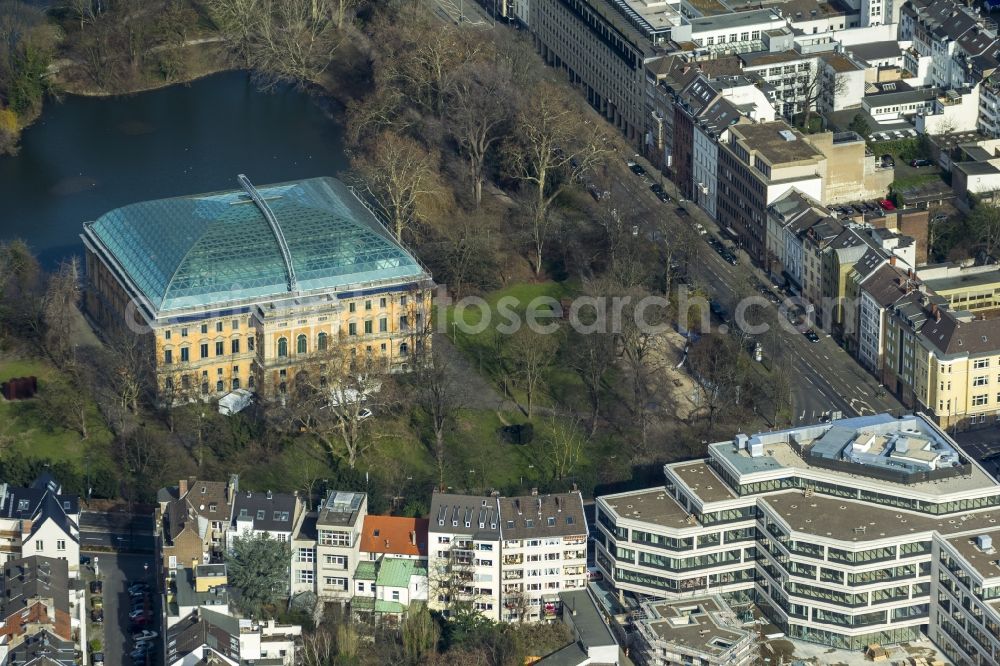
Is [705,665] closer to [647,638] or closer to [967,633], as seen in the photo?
[647,638]

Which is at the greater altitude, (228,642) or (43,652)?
(228,642)

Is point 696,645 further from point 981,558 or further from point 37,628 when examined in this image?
point 37,628

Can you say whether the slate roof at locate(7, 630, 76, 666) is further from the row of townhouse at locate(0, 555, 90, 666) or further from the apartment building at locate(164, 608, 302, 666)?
the apartment building at locate(164, 608, 302, 666)

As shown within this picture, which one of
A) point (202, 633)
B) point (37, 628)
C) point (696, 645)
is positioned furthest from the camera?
point (696, 645)

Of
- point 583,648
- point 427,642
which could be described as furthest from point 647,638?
point 427,642

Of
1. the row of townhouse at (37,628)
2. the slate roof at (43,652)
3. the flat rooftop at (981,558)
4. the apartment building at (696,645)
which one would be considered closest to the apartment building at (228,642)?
the slate roof at (43,652)

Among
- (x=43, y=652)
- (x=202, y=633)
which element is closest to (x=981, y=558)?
(x=202, y=633)

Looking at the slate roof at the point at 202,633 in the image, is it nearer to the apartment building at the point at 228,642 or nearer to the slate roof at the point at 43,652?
the apartment building at the point at 228,642

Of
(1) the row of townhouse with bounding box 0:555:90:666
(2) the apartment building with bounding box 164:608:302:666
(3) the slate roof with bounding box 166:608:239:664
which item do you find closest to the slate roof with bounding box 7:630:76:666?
(1) the row of townhouse with bounding box 0:555:90:666
